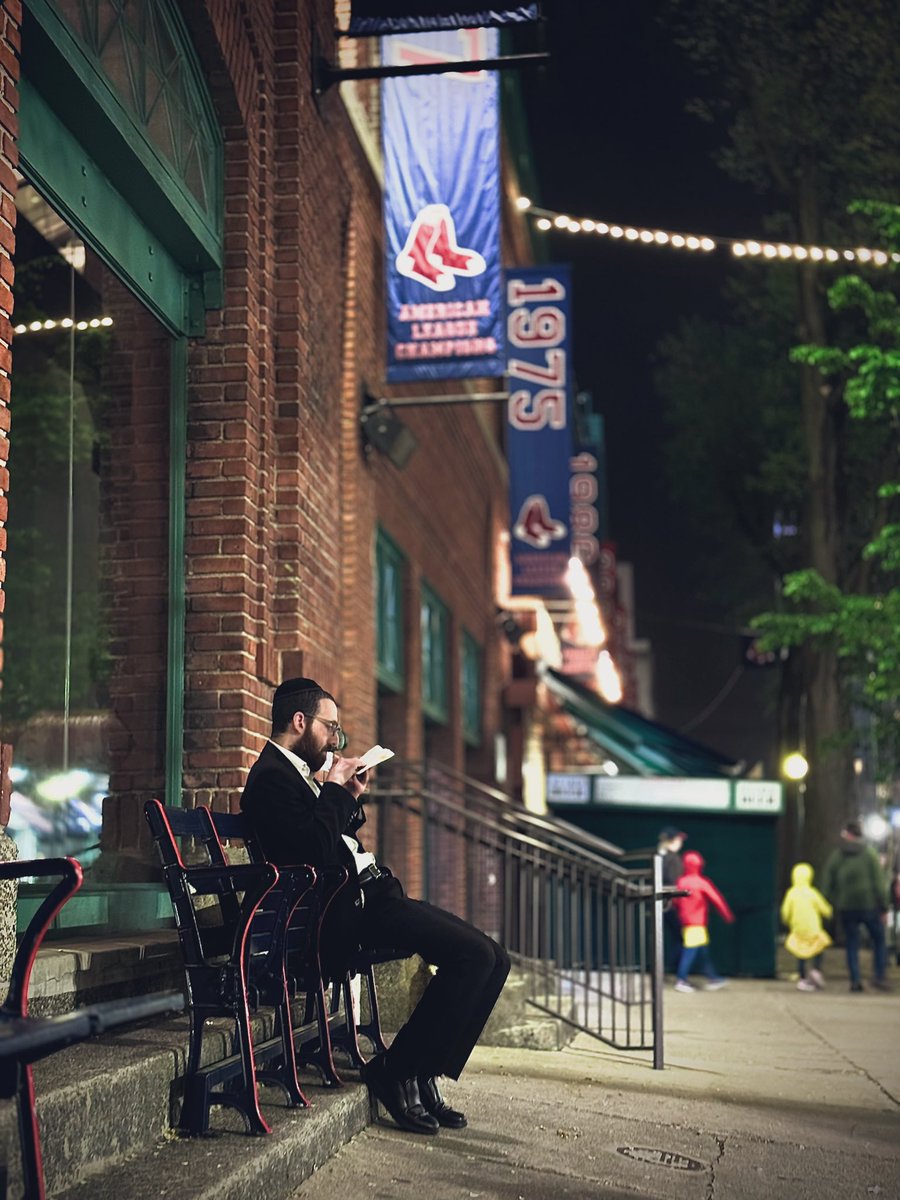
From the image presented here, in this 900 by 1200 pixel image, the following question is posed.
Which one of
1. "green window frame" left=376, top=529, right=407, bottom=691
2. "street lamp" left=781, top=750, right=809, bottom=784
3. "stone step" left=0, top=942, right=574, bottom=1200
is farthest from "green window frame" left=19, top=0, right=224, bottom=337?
"street lamp" left=781, top=750, right=809, bottom=784

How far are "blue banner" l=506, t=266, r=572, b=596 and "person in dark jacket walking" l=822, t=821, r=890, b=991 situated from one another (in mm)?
5208

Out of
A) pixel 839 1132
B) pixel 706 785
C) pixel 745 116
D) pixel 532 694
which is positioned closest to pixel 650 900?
pixel 839 1132

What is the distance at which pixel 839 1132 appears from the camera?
6.78 meters

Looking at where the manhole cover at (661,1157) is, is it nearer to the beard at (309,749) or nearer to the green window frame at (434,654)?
the beard at (309,749)

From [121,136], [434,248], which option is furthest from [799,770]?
[121,136]

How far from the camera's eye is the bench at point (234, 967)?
194 inches

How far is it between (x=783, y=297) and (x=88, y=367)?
848 inches

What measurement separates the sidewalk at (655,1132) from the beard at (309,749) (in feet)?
4.68

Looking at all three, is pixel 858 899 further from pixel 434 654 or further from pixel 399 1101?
pixel 399 1101

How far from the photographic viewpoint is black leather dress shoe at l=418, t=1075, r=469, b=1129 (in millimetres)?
5875

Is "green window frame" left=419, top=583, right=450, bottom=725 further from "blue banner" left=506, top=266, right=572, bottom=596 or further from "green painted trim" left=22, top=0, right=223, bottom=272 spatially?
"green painted trim" left=22, top=0, right=223, bottom=272

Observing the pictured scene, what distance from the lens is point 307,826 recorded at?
5.64m

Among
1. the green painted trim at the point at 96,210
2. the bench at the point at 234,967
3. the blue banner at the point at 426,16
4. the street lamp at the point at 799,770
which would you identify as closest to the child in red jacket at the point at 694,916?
the street lamp at the point at 799,770

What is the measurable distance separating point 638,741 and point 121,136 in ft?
51.3
